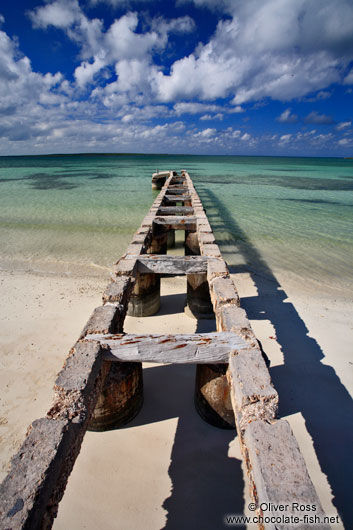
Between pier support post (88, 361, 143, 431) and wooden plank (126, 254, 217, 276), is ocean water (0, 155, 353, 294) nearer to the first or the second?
wooden plank (126, 254, 217, 276)

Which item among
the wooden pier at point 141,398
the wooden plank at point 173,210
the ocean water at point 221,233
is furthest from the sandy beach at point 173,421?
the wooden plank at point 173,210

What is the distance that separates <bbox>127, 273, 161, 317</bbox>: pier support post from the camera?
4.98 meters

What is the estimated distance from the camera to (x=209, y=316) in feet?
17.2

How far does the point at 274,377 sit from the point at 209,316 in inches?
64.4

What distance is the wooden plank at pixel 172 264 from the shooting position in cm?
424

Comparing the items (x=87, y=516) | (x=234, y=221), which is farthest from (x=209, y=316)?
(x=234, y=221)

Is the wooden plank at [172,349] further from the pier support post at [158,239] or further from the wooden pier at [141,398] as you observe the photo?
the pier support post at [158,239]

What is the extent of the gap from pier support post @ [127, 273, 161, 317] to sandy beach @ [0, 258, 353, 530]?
0.16 metres

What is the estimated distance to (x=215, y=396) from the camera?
9.58ft

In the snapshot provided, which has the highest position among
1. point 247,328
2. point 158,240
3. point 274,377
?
point 247,328

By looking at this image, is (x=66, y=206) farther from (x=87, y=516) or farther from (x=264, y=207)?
(x=87, y=516)

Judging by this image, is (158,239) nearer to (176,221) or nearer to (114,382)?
(176,221)

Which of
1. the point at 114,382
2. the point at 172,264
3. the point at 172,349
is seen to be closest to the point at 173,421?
the point at 114,382

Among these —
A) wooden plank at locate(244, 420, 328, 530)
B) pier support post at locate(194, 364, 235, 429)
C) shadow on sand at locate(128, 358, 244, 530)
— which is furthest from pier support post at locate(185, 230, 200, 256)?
wooden plank at locate(244, 420, 328, 530)
